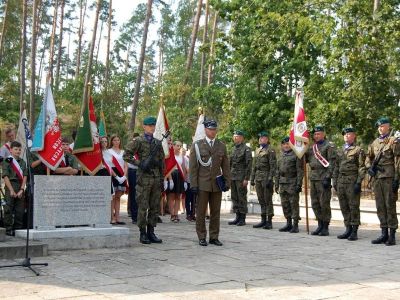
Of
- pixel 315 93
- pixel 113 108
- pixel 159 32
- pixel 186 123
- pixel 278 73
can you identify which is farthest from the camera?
pixel 159 32

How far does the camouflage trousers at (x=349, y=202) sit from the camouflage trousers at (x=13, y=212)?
5.52m

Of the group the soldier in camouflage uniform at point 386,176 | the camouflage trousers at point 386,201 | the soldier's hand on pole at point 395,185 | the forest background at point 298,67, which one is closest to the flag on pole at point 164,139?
the forest background at point 298,67

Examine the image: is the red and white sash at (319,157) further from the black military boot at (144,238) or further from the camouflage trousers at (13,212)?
the camouflage trousers at (13,212)

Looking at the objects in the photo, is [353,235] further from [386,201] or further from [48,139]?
[48,139]

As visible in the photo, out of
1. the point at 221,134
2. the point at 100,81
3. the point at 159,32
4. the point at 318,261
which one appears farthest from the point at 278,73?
the point at 159,32

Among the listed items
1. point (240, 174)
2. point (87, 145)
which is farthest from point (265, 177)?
point (87, 145)

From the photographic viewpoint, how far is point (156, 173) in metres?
8.56

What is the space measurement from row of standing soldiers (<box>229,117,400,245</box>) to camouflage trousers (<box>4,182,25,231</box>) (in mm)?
4593

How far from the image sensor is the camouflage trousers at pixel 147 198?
331 inches

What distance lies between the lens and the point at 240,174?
1148cm

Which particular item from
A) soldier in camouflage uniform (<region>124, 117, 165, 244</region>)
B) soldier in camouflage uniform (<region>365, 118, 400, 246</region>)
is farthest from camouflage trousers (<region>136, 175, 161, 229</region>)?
soldier in camouflage uniform (<region>365, 118, 400, 246</region>)

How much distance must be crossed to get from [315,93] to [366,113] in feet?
7.31

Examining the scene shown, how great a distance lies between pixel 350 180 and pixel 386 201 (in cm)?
83

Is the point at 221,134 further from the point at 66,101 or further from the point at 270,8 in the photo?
the point at 66,101
